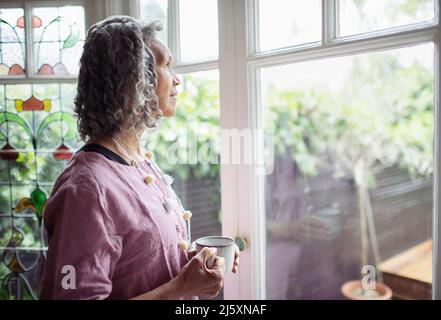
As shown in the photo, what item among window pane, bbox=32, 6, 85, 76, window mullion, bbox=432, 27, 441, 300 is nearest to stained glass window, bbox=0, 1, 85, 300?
window pane, bbox=32, 6, 85, 76

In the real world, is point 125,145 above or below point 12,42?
below

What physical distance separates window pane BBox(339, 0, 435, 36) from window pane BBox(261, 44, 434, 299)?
2.38 ft

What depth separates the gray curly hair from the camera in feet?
2.32

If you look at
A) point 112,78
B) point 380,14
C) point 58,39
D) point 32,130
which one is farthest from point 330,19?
point 32,130

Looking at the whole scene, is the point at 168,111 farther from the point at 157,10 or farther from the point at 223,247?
the point at 157,10

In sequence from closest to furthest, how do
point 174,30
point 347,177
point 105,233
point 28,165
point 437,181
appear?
point 105,233 < point 437,181 < point 174,30 < point 28,165 < point 347,177

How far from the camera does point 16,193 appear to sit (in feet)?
4.28

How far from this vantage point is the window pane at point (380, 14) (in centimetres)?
79

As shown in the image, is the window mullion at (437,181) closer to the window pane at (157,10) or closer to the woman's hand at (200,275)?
the woman's hand at (200,275)

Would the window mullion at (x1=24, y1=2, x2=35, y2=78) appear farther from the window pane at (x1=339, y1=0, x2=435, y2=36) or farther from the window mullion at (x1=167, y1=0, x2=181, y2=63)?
the window pane at (x1=339, y1=0, x2=435, y2=36)

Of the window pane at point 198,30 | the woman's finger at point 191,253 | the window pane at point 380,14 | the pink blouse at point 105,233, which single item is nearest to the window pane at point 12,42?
the window pane at point 198,30

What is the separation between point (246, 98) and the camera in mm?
1048

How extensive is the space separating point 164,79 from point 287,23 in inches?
16.6

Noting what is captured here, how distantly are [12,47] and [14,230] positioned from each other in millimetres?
644
